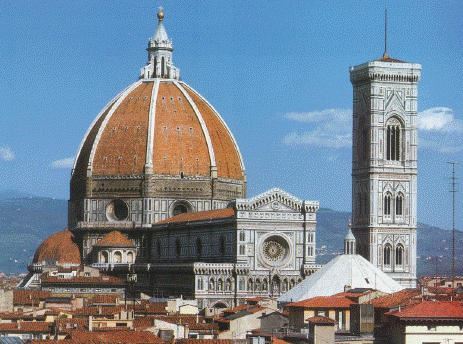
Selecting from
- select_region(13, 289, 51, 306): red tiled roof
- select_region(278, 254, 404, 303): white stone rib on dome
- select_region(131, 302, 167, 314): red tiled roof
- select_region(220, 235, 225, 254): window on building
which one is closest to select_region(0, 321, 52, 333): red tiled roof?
select_region(131, 302, 167, 314): red tiled roof

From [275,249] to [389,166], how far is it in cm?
1297

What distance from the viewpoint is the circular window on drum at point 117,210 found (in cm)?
12307

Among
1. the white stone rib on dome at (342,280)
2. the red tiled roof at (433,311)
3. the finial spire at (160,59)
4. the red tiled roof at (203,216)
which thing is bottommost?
the red tiled roof at (433,311)

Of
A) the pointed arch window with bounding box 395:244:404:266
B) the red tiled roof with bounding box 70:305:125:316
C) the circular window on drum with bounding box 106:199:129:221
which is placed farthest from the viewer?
the circular window on drum with bounding box 106:199:129:221

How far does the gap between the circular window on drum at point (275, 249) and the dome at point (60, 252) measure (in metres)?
19.5

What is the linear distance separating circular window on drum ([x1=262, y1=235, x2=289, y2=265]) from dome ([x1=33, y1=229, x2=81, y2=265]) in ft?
64.1

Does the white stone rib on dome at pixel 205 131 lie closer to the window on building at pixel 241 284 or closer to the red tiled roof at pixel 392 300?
the window on building at pixel 241 284

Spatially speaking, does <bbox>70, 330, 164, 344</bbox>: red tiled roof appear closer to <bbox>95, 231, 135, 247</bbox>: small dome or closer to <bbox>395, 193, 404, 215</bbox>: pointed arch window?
<bbox>395, 193, 404, 215</bbox>: pointed arch window

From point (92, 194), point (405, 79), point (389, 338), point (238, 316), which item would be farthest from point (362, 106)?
point (389, 338)

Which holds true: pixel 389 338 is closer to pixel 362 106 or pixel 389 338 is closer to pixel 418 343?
pixel 418 343

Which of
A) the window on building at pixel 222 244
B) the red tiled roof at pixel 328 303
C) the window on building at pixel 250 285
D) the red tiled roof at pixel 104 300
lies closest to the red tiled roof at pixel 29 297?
the red tiled roof at pixel 104 300

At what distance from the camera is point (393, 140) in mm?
117562

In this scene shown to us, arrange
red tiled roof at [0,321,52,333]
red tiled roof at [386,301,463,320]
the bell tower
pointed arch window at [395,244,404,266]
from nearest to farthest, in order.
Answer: red tiled roof at [386,301,463,320] < red tiled roof at [0,321,52,333] < the bell tower < pointed arch window at [395,244,404,266]

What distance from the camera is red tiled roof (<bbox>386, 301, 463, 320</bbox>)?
4706 cm
